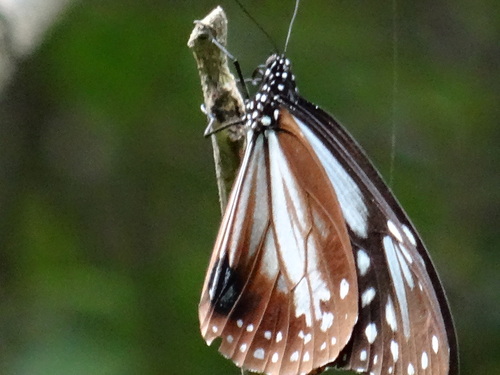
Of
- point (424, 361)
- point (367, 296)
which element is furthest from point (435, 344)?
point (367, 296)

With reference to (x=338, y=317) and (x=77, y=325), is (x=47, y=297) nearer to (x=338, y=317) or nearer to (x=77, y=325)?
(x=77, y=325)

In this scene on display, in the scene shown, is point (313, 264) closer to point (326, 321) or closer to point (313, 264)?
point (313, 264)

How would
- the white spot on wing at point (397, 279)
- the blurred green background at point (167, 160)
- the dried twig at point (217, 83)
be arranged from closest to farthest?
1. the dried twig at point (217, 83)
2. the white spot on wing at point (397, 279)
3. the blurred green background at point (167, 160)

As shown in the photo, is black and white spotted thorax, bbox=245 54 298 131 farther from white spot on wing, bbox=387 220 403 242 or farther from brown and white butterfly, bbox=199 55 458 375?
white spot on wing, bbox=387 220 403 242

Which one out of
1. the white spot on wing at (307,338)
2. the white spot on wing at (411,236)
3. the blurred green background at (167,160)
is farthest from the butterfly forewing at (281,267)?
the blurred green background at (167,160)

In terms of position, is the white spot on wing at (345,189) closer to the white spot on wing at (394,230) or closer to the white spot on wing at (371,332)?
the white spot on wing at (394,230)

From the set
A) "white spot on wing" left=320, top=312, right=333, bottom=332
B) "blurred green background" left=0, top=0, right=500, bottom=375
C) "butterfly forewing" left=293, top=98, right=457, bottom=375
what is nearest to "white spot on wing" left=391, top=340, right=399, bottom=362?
"butterfly forewing" left=293, top=98, right=457, bottom=375

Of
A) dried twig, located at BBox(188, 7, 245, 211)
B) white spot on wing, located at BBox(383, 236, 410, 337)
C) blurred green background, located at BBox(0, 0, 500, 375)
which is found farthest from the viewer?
blurred green background, located at BBox(0, 0, 500, 375)

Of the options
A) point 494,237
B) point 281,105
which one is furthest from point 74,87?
point 494,237
